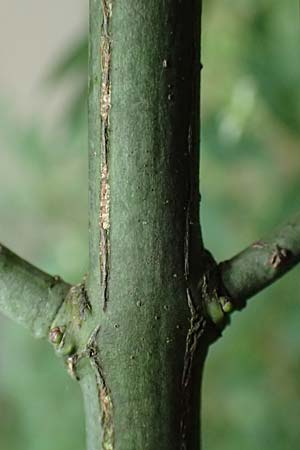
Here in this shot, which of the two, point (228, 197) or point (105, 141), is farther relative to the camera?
point (228, 197)

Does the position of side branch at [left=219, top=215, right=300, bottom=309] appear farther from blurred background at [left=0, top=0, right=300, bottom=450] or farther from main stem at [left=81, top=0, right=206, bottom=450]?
blurred background at [left=0, top=0, right=300, bottom=450]

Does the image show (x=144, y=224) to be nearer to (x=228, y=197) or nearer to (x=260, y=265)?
(x=260, y=265)

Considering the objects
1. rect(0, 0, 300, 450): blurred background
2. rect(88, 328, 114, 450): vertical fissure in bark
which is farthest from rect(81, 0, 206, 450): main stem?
rect(0, 0, 300, 450): blurred background

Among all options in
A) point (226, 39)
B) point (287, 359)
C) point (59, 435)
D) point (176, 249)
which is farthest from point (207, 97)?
point (176, 249)

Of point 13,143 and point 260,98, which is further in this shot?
point 13,143

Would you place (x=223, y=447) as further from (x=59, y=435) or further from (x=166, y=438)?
(x=166, y=438)

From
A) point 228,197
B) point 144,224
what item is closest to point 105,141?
point 144,224
